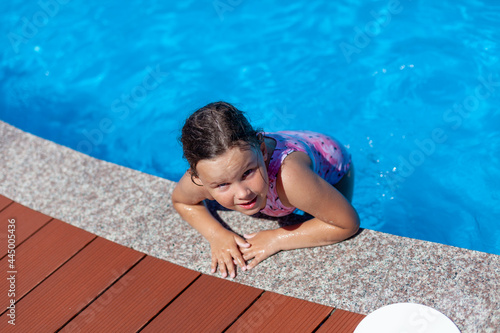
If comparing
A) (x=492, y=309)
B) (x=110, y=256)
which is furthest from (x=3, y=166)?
(x=492, y=309)

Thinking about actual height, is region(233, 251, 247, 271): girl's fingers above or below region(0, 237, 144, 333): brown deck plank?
above

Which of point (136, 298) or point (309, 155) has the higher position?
point (309, 155)

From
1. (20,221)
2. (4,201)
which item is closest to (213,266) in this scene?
(20,221)

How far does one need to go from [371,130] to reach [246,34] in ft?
6.55

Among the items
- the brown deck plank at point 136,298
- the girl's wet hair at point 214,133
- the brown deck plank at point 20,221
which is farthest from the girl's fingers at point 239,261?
the brown deck plank at point 20,221

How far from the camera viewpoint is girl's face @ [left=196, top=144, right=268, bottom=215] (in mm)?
2670

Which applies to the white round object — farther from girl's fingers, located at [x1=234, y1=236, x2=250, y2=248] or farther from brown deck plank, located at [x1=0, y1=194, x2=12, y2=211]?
brown deck plank, located at [x1=0, y1=194, x2=12, y2=211]

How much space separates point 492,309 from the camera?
2.77 metres

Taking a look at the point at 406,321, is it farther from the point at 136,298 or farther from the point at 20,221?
the point at 20,221

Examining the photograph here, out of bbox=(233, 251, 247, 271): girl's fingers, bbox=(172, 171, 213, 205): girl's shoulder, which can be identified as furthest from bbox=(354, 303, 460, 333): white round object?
bbox=(172, 171, 213, 205): girl's shoulder

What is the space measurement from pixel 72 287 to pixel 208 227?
907mm

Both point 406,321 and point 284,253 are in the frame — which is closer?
point 406,321

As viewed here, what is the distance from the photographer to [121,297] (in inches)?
126

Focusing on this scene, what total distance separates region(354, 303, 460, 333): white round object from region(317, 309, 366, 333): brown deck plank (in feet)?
0.17
